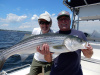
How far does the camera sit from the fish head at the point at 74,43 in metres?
2.23

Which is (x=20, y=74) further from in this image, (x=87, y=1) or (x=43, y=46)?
(x=87, y=1)

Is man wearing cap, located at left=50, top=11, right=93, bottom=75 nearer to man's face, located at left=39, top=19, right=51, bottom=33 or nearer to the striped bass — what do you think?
the striped bass

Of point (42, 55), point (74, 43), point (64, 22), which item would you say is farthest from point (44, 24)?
point (74, 43)

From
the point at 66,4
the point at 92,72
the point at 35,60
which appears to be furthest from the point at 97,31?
the point at 35,60

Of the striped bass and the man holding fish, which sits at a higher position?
the striped bass

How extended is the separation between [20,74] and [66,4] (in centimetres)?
728

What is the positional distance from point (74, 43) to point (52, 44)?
594mm

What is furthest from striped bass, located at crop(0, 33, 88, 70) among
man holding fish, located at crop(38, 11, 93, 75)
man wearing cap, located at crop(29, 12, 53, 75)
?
man wearing cap, located at crop(29, 12, 53, 75)

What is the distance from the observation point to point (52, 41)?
8.42ft

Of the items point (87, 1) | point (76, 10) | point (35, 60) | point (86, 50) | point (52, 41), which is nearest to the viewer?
point (86, 50)

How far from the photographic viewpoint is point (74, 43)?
238 cm

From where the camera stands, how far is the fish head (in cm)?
223

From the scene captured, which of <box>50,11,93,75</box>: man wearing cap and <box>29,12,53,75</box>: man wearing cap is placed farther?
<box>29,12,53,75</box>: man wearing cap

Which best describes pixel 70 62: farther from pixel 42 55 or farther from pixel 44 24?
pixel 44 24
